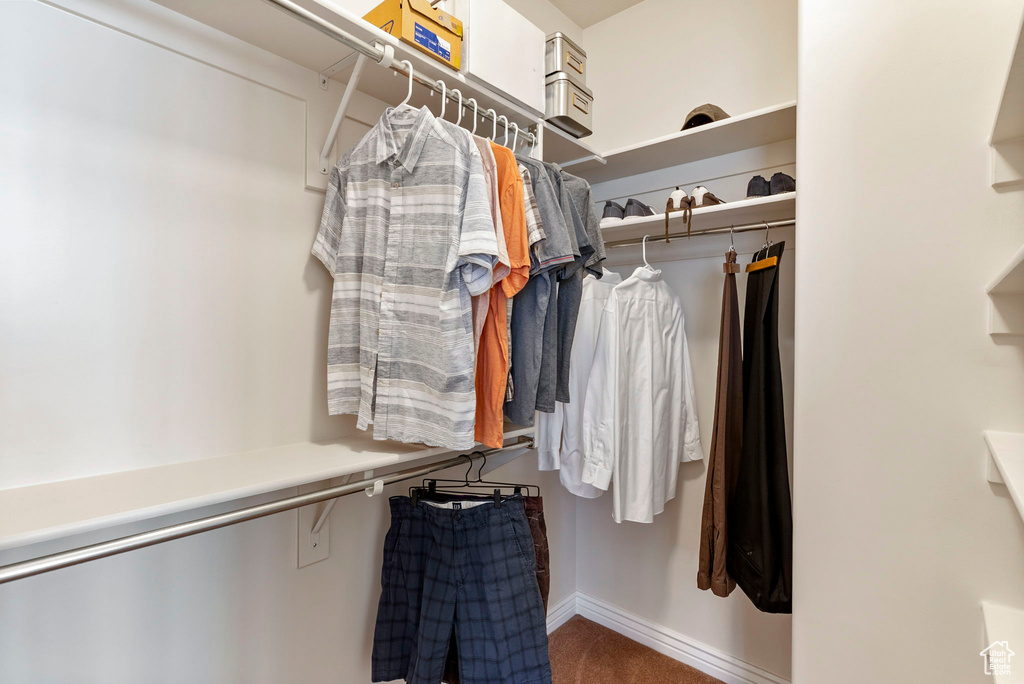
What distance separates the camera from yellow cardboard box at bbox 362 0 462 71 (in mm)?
1112

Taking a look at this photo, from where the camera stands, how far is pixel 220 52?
1.13m

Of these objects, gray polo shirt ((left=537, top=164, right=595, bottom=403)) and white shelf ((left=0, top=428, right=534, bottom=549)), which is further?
gray polo shirt ((left=537, top=164, right=595, bottom=403))

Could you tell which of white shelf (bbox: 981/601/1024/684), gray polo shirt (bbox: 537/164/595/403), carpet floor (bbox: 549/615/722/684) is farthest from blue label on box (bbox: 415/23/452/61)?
carpet floor (bbox: 549/615/722/684)

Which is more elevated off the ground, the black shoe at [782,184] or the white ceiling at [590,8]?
the white ceiling at [590,8]

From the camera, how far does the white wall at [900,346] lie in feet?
3.07

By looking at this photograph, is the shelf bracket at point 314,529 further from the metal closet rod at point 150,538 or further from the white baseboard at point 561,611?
the white baseboard at point 561,611

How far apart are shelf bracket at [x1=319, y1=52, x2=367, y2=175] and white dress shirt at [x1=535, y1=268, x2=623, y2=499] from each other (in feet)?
2.98

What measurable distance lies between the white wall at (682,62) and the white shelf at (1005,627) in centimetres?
159

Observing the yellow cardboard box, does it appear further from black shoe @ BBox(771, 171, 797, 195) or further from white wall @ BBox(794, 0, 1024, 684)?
black shoe @ BBox(771, 171, 797, 195)

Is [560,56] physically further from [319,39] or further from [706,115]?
[319,39]

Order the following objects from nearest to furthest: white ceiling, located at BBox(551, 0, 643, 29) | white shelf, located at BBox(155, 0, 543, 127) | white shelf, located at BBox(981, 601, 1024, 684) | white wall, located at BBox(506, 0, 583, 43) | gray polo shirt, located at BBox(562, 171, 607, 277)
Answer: white shelf, located at BBox(981, 601, 1024, 684)
white shelf, located at BBox(155, 0, 543, 127)
gray polo shirt, located at BBox(562, 171, 607, 277)
white wall, located at BBox(506, 0, 583, 43)
white ceiling, located at BBox(551, 0, 643, 29)

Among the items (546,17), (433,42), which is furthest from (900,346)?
(546,17)

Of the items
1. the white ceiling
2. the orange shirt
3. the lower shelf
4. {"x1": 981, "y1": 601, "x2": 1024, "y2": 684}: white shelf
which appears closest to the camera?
the lower shelf

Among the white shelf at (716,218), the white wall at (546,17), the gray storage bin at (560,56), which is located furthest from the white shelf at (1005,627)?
the white wall at (546,17)
